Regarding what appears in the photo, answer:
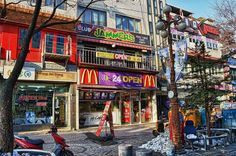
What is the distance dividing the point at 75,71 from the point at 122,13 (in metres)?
8.51

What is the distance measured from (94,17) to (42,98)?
890 centimetres

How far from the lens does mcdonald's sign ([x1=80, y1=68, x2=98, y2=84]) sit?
18266 mm

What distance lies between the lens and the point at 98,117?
20016mm

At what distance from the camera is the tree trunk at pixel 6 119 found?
556 centimetres

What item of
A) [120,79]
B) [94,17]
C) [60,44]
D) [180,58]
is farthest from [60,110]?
[180,58]

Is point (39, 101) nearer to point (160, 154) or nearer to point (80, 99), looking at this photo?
point (80, 99)

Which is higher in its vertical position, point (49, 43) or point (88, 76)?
point (49, 43)

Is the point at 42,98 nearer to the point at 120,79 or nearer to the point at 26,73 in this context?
the point at 26,73

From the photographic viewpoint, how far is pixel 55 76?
675 inches

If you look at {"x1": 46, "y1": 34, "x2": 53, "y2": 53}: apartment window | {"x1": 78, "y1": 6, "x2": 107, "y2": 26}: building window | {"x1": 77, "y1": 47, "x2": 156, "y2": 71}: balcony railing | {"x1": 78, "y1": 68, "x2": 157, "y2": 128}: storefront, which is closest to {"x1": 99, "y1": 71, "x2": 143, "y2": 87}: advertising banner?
{"x1": 78, "y1": 68, "x2": 157, "y2": 128}: storefront

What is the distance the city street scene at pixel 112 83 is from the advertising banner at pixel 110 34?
0.09 metres

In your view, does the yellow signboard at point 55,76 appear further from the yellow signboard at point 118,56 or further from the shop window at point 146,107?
A: the shop window at point 146,107

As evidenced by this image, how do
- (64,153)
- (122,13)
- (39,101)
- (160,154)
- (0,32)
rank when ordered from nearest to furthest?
(64,153), (160,154), (0,32), (39,101), (122,13)

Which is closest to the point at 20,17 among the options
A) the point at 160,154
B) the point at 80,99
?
the point at 80,99
